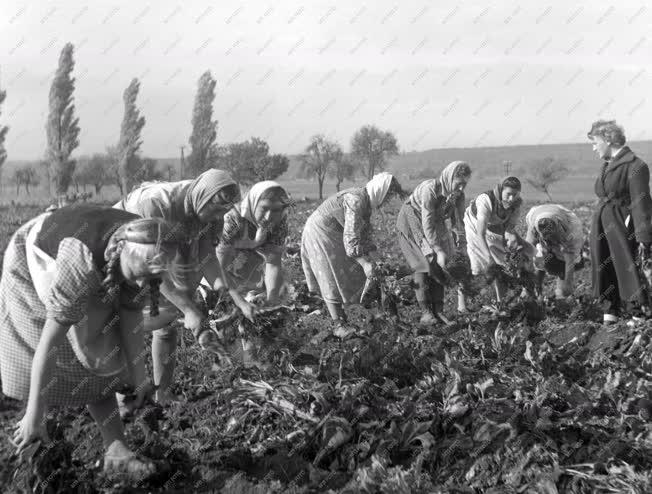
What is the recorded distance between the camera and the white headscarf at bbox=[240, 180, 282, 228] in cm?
477

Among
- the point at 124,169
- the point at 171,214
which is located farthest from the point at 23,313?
the point at 124,169

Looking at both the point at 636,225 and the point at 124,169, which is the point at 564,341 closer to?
the point at 636,225

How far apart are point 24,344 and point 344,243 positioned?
277 centimetres

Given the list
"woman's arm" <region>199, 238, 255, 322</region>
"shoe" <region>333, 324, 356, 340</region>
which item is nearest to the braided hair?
"woman's arm" <region>199, 238, 255, 322</region>

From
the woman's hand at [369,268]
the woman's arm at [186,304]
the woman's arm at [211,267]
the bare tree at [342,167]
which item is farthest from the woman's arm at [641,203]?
the bare tree at [342,167]

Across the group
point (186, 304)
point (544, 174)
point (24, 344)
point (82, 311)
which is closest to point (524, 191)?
point (544, 174)

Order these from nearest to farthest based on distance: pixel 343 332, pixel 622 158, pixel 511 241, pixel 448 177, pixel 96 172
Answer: pixel 343 332, pixel 622 158, pixel 448 177, pixel 511 241, pixel 96 172

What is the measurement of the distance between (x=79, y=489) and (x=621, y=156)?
4.51 m

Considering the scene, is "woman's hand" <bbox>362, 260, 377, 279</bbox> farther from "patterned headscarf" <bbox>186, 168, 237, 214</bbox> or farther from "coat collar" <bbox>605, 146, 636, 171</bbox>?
"coat collar" <bbox>605, 146, 636, 171</bbox>

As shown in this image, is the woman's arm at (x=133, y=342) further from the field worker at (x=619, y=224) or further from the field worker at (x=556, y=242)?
the field worker at (x=556, y=242)

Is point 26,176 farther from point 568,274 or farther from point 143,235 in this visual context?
point 143,235

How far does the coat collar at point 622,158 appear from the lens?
5.29m

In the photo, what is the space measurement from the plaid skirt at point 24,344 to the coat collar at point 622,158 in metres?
A: 4.24

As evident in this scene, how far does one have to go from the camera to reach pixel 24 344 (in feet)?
9.16
